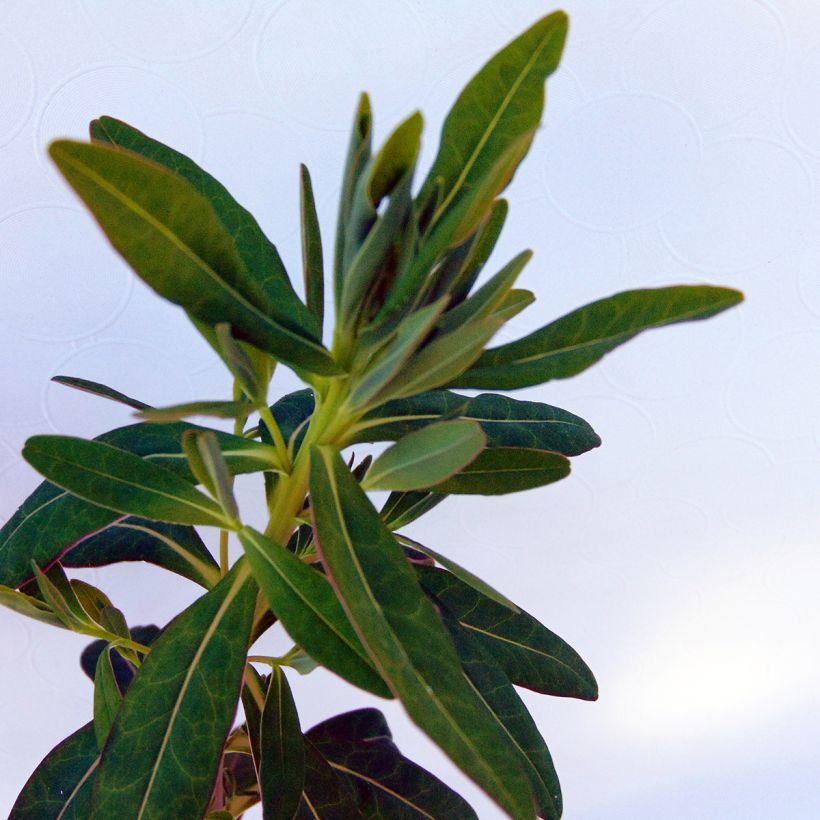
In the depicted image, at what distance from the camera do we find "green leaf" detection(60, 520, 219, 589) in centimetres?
73

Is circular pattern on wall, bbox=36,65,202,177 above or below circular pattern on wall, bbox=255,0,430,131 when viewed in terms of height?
below

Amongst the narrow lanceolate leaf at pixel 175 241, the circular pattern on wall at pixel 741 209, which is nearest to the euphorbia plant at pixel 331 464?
the narrow lanceolate leaf at pixel 175 241

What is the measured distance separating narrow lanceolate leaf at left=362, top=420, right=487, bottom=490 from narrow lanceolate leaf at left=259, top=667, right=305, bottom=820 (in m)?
0.23

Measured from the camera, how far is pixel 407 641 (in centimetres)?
47

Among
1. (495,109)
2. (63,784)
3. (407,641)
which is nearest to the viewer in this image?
(407,641)

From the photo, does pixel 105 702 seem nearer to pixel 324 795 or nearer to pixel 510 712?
pixel 324 795

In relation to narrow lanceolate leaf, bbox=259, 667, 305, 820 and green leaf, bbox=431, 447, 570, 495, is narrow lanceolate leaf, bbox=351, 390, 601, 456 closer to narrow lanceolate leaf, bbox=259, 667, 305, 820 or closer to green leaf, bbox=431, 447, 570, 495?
green leaf, bbox=431, 447, 570, 495

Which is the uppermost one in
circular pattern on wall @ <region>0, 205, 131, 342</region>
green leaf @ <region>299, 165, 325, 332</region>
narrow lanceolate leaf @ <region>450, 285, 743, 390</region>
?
circular pattern on wall @ <region>0, 205, 131, 342</region>

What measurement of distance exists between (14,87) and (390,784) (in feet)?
2.77

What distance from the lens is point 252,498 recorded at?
1135mm

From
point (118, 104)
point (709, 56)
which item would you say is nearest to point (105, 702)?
point (118, 104)

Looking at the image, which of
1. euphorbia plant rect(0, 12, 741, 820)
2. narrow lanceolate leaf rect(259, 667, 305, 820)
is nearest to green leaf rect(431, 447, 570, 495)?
euphorbia plant rect(0, 12, 741, 820)

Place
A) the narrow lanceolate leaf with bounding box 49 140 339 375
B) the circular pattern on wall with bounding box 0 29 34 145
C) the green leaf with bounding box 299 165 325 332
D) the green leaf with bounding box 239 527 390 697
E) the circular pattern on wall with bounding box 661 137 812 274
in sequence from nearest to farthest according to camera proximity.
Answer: the narrow lanceolate leaf with bounding box 49 140 339 375, the green leaf with bounding box 239 527 390 697, the green leaf with bounding box 299 165 325 332, the circular pattern on wall with bounding box 0 29 34 145, the circular pattern on wall with bounding box 661 137 812 274

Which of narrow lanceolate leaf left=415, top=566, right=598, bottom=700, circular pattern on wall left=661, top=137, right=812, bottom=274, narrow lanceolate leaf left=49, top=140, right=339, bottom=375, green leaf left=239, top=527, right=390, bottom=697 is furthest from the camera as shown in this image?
circular pattern on wall left=661, top=137, right=812, bottom=274
